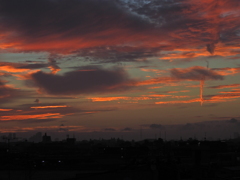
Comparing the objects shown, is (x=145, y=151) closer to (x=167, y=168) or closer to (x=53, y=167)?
(x=53, y=167)

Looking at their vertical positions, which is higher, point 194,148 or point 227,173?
point 194,148

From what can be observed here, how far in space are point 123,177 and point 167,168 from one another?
4.52 meters

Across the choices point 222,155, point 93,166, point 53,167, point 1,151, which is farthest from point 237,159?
point 1,151

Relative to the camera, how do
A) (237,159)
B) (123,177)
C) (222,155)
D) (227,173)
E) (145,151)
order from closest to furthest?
(123,177) → (227,173) → (237,159) → (222,155) → (145,151)

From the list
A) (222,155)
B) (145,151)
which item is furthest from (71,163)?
(222,155)

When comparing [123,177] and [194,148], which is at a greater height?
[194,148]

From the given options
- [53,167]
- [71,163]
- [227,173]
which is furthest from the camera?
[71,163]

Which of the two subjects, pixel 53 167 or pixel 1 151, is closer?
pixel 53 167

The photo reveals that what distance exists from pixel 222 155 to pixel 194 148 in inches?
2862

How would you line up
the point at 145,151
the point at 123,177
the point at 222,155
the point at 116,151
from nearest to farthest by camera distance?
the point at 123,177 < the point at 222,155 < the point at 145,151 < the point at 116,151

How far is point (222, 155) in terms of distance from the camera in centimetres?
9556

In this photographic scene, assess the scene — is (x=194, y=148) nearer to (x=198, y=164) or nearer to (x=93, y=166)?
(x=198, y=164)

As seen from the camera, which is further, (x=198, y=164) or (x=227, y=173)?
(x=227, y=173)

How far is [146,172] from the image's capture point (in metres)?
25.2
